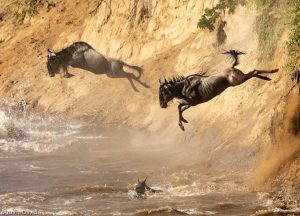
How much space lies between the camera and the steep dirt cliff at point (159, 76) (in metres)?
15.7

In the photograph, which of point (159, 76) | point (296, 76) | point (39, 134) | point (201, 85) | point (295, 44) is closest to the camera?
point (296, 76)

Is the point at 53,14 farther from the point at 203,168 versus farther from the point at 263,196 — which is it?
the point at 263,196

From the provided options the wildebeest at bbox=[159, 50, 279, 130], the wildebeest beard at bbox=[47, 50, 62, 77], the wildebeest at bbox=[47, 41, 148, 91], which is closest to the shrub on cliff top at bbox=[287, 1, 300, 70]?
the wildebeest at bbox=[159, 50, 279, 130]

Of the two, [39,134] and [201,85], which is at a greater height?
[39,134]

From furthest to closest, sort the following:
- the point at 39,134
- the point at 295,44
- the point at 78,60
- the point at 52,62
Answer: the point at 39,134, the point at 78,60, the point at 52,62, the point at 295,44

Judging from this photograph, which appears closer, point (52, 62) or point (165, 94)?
point (165, 94)

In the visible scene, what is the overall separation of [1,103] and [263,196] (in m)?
21.4

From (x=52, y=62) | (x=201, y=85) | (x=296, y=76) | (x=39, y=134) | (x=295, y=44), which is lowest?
(x=296, y=76)

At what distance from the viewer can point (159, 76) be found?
25.9 meters

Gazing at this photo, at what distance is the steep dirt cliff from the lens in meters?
15.7

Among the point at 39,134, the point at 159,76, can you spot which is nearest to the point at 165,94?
the point at 159,76

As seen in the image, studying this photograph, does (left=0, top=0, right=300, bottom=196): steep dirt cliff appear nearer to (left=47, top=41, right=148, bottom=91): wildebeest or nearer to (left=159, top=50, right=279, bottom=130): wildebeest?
(left=159, top=50, right=279, bottom=130): wildebeest

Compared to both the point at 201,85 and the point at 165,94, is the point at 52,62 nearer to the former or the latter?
the point at 165,94

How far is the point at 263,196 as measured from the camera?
1250 centimetres
